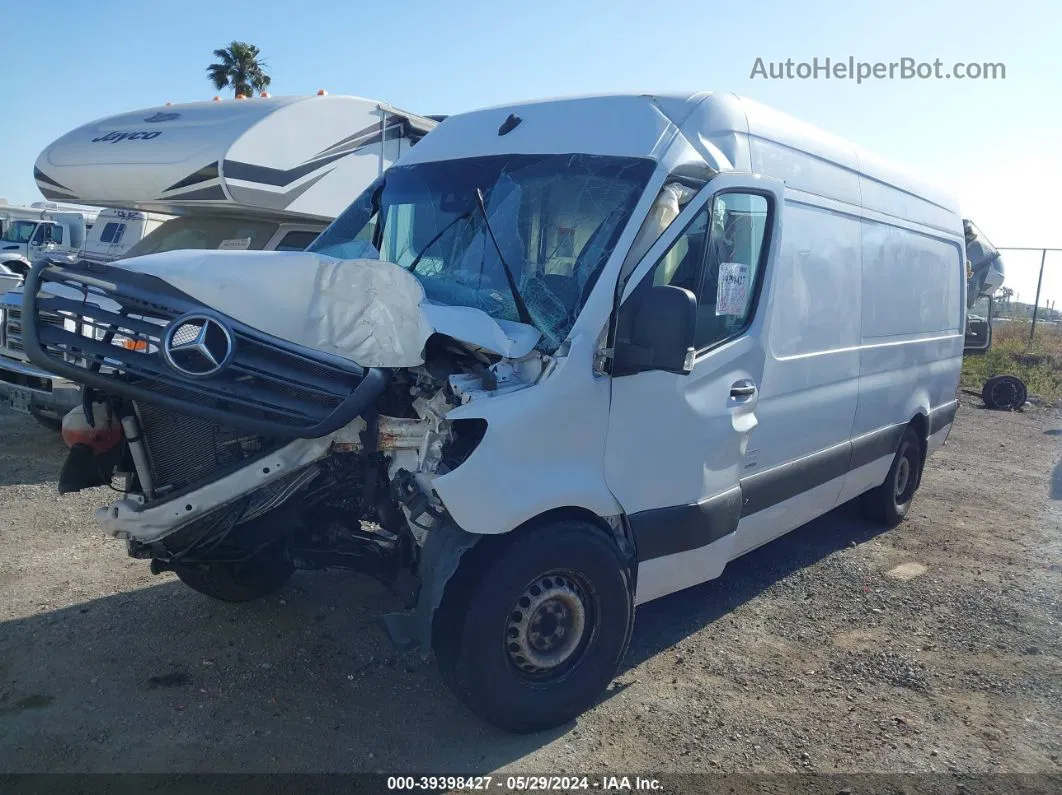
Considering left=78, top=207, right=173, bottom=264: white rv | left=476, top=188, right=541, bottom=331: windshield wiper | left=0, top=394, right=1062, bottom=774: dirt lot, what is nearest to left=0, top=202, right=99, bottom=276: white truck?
left=78, top=207, right=173, bottom=264: white rv

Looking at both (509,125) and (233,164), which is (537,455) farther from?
(233,164)

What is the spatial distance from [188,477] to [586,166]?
2289mm

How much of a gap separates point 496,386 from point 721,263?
1471 millimetres

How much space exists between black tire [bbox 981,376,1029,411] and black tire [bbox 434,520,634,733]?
1258cm

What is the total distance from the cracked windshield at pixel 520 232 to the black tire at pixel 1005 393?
12603 mm

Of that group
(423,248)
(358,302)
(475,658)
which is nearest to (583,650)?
(475,658)

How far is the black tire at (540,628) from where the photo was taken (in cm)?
344

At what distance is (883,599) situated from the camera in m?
5.51

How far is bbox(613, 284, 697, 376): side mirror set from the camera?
344 centimetres

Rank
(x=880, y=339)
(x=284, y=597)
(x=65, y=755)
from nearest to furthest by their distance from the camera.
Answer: (x=65, y=755) < (x=284, y=597) < (x=880, y=339)

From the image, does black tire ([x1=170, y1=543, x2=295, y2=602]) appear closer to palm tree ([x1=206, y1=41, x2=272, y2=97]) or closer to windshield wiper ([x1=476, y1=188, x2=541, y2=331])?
windshield wiper ([x1=476, y1=188, x2=541, y2=331])

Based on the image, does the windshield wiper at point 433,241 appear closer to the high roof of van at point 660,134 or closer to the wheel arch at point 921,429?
the high roof of van at point 660,134

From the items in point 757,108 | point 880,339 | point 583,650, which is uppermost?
point 757,108

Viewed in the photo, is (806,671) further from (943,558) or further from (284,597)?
(284,597)
